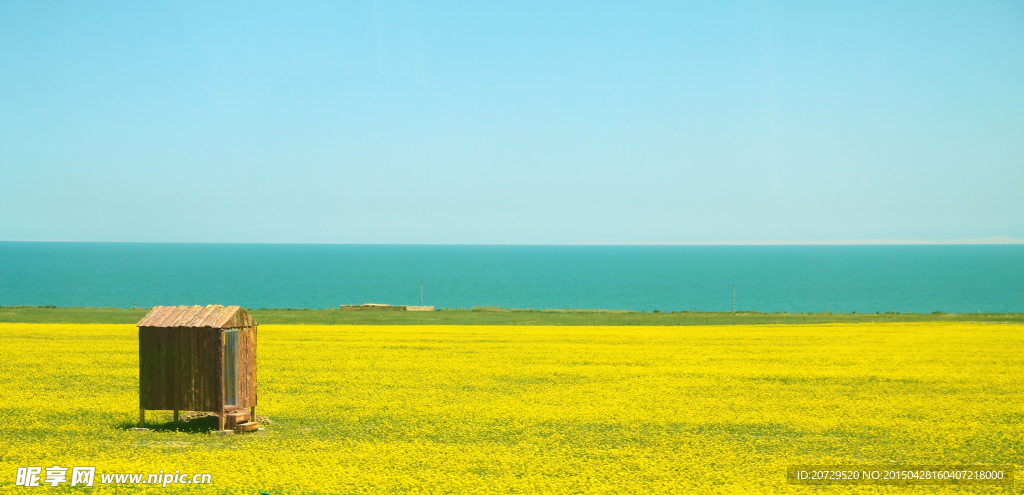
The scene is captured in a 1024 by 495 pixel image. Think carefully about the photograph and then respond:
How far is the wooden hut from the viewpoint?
16.5 metres

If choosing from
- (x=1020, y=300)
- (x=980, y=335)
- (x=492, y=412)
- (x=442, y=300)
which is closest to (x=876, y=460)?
(x=492, y=412)

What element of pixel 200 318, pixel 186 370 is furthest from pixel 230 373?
pixel 200 318

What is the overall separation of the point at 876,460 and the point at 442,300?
376 feet

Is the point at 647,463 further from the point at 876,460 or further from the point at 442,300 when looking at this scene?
the point at 442,300

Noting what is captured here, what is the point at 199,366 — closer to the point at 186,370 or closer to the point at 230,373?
the point at 186,370

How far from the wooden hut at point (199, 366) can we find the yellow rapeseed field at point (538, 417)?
743 mm

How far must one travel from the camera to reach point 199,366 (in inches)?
655

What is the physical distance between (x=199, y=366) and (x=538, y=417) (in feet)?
25.3

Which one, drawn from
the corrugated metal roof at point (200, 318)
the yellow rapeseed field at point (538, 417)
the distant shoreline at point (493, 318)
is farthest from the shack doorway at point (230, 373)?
the distant shoreline at point (493, 318)

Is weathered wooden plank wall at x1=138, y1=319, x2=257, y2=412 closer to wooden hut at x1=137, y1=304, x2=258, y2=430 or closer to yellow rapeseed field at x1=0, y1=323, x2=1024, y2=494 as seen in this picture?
wooden hut at x1=137, y1=304, x2=258, y2=430

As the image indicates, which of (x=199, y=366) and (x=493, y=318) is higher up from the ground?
(x=199, y=366)

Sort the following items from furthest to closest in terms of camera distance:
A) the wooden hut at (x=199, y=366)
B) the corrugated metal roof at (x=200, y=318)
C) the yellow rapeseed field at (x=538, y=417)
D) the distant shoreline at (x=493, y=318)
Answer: the distant shoreline at (x=493, y=318) → the corrugated metal roof at (x=200, y=318) → the wooden hut at (x=199, y=366) → the yellow rapeseed field at (x=538, y=417)

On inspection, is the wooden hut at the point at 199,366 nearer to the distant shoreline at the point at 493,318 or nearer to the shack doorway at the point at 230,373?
the shack doorway at the point at 230,373

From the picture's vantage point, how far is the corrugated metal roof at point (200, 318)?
659 inches
